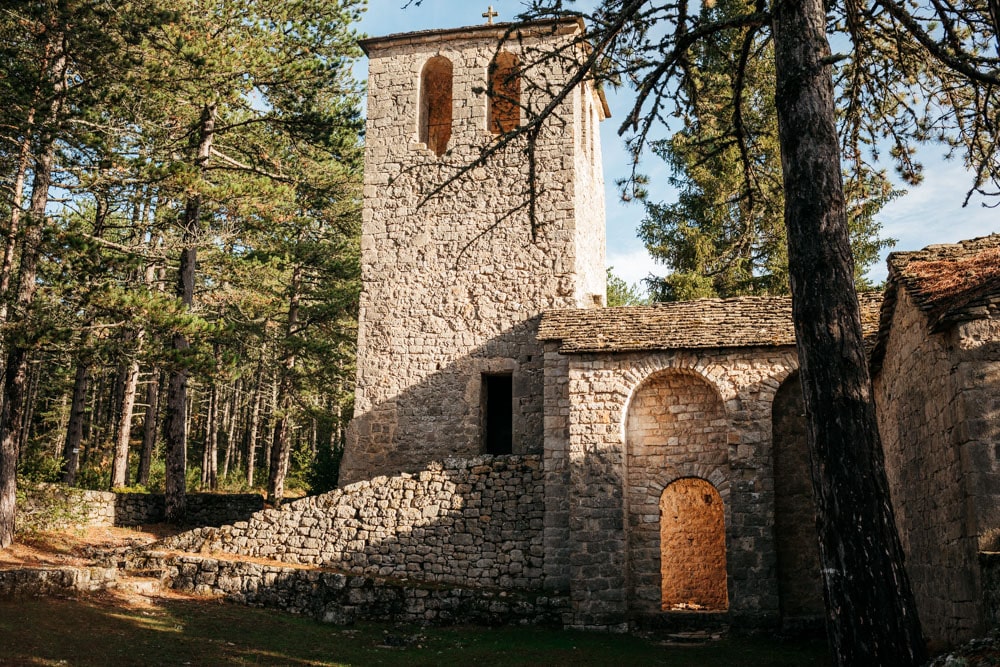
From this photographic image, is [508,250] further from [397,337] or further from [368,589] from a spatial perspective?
[368,589]

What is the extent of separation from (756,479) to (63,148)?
13.4 metres

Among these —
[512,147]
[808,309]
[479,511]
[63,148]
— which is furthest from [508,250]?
[808,309]

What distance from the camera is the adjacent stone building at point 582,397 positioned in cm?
789

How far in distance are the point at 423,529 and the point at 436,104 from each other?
32.6 feet

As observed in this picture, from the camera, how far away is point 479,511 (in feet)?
43.5

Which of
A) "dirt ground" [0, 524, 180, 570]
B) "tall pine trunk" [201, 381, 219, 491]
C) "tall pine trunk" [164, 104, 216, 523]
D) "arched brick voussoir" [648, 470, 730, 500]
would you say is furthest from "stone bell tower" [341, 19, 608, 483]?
"tall pine trunk" [201, 381, 219, 491]

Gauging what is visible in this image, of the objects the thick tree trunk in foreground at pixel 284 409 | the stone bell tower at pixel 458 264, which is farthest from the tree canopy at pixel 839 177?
the thick tree trunk in foreground at pixel 284 409

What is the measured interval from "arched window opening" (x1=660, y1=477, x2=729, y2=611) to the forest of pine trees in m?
8.85

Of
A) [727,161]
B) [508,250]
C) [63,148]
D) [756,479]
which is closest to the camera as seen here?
[756,479]

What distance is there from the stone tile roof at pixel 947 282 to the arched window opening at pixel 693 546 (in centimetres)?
624

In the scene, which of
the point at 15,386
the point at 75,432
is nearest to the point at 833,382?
the point at 15,386

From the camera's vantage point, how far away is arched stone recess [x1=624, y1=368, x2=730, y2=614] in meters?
12.5

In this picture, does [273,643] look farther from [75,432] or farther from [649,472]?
[75,432]

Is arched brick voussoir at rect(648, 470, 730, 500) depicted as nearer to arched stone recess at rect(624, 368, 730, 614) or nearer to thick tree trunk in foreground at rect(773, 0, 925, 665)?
arched stone recess at rect(624, 368, 730, 614)
